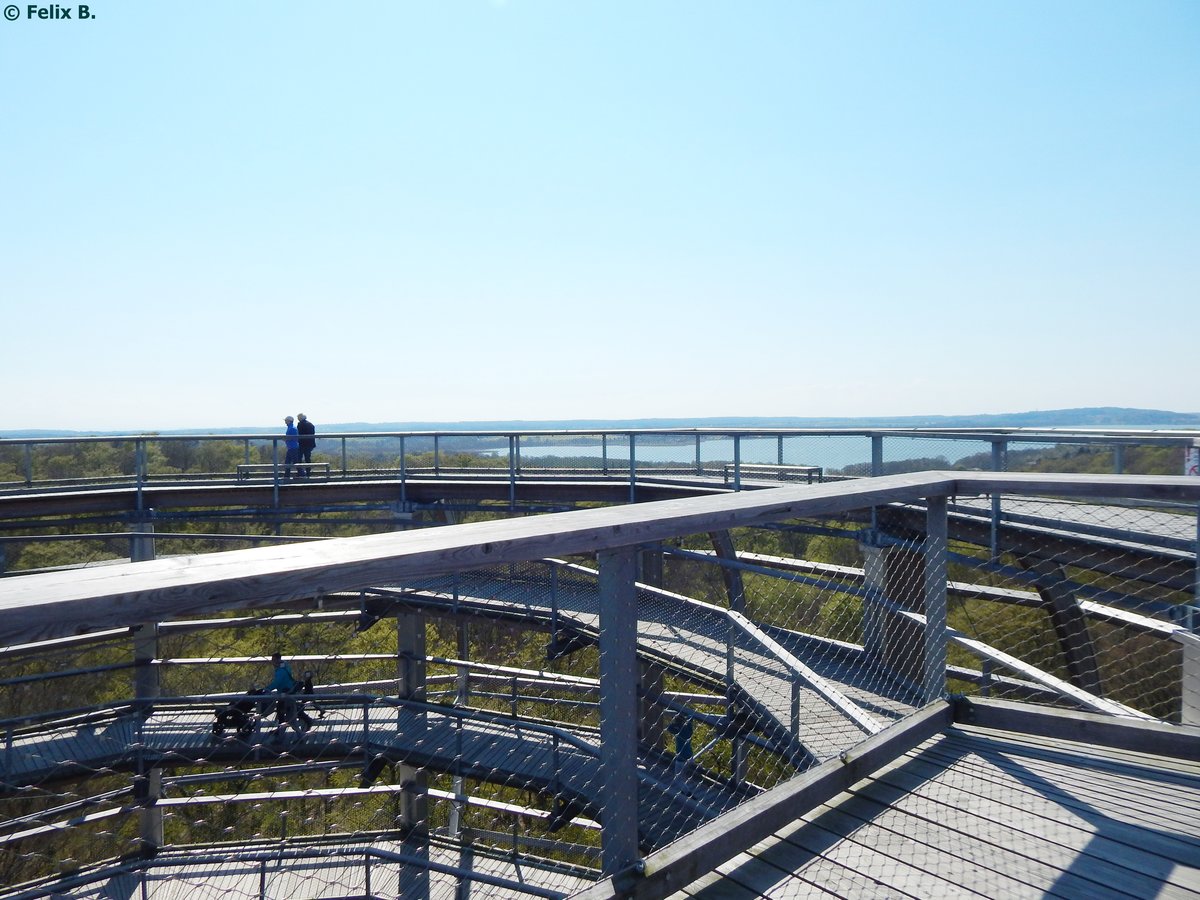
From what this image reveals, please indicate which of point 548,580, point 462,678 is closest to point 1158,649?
point 548,580

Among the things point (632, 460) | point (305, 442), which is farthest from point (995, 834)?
point (305, 442)

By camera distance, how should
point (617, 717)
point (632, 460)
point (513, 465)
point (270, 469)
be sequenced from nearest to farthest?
1. point (617, 717)
2. point (632, 460)
3. point (513, 465)
4. point (270, 469)

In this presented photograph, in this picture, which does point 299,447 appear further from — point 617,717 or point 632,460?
point 617,717

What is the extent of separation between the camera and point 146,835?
1290cm

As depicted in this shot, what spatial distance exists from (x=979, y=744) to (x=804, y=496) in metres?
1.56

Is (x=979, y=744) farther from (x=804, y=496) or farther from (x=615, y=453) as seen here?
(x=615, y=453)

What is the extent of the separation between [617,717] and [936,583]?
1.95 meters

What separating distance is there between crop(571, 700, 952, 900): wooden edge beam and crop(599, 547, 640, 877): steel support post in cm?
7

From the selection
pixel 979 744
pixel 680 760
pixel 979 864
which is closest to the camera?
pixel 979 864

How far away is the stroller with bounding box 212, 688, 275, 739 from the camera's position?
35.9 feet

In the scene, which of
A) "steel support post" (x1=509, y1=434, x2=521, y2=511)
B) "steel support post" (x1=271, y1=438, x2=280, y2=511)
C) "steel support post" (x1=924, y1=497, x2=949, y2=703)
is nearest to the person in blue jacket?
"steel support post" (x1=271, y1=438, x2=280, y2=511)

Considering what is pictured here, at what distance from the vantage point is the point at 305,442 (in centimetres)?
1659

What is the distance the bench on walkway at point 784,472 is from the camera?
1270 cm

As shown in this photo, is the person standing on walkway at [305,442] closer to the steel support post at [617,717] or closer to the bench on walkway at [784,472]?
A: the bench on walkway at [784,472]
